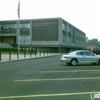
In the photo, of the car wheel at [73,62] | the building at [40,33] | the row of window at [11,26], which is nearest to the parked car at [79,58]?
the car wheel at [73,62]

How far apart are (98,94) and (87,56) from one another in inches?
558

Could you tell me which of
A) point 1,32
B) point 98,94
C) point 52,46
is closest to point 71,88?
point 98,94

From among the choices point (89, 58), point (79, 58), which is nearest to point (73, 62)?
point (79, 58)

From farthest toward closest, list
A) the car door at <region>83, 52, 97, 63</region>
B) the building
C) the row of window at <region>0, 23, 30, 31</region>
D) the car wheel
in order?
1. the row of window at <region>0, 23, 30, 31</region>
2. the building
3. the car door at <region>83, 52, 97, 63</region>
4. the car wheel

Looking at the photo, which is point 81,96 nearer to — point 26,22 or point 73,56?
point 73,56

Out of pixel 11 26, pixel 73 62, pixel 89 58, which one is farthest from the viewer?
pixel 11 26

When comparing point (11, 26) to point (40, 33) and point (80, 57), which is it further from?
A: point (80, 57)

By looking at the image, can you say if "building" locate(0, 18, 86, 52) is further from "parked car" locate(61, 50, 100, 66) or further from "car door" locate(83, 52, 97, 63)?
"car door" locate(83, 52, 97, 63)

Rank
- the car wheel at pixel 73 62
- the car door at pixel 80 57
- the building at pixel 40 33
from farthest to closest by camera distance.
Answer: the building at pixel 40 33
the car door at pixel 80 57
the car wheel at pixel 73 62

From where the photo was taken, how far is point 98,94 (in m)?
8.37

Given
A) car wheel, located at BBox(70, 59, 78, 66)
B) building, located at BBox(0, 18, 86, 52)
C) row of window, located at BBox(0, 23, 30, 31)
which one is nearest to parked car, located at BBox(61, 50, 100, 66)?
car wheel, located at BBox(70, 59, 78, 66)

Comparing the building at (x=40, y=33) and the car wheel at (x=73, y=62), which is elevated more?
the building at (x=40, y=33)

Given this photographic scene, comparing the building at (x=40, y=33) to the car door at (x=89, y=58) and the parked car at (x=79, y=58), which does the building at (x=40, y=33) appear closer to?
the parked car at (x=79, y=58)

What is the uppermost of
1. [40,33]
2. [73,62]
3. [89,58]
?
[40,33]
